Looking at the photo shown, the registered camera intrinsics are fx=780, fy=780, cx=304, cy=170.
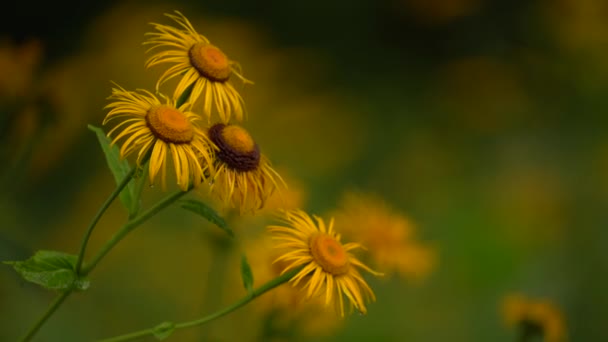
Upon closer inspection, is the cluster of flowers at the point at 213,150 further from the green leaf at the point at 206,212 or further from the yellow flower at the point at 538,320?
the yellow flower at the point at 538,320

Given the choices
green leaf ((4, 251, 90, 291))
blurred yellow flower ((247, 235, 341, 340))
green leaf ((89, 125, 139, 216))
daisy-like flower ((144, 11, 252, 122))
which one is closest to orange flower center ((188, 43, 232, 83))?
daisy-like flower ((144, 11, 252, 122))

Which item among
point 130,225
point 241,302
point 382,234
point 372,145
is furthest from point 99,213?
point 372,145

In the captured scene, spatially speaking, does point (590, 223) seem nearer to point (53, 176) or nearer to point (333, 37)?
point (333, 37)

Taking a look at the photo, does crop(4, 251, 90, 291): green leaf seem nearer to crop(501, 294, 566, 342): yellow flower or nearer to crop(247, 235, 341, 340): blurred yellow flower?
crop(247, 235, 341, 340): blurred yellow flower

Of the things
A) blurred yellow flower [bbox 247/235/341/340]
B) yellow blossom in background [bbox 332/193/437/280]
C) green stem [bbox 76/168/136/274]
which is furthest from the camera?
yellow blossom in background [bbox 332/193/437/280]

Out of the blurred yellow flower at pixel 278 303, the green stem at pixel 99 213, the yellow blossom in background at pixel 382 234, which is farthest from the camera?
the yellow blossom in background at pixel 382 234

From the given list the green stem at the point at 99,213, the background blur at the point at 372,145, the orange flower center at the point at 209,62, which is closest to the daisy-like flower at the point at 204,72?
the orange flower center at the point at 209,62
